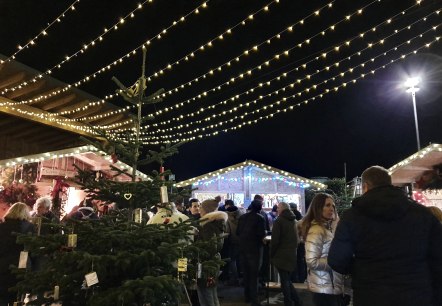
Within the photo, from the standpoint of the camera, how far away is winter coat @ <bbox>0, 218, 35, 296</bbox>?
13.5ft

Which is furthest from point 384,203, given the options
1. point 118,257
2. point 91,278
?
point 91,278

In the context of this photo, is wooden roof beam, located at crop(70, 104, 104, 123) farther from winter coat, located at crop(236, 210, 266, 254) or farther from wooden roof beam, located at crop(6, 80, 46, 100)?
winter coat, located at crop(236, 210, 266, 254)

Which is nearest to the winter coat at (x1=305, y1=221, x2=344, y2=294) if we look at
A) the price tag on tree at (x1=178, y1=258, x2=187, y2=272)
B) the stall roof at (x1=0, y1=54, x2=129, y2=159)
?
the price tag on tree at (x1=178, y1=258, x2=187, y2=272)

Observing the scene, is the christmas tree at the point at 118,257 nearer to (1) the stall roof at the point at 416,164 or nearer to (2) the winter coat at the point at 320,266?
(2) the winter coat at the point at 320,266

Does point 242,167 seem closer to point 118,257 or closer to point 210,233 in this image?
point 210,233

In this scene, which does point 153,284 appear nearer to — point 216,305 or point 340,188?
point 216,305

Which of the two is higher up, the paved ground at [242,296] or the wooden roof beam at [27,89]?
the wooden roof beam at [27,89]

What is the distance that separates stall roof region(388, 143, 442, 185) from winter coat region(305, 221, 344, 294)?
18.8 feet

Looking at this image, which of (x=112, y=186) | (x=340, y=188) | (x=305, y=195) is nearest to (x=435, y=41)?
(x=112, y=186)

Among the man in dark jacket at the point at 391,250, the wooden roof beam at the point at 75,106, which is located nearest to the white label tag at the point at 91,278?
the man in dark jacket at the point at 391,250

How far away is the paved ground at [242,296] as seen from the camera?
6414 millimetres

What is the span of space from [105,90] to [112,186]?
454 inches

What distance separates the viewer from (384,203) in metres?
2.41

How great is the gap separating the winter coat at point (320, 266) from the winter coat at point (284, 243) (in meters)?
1.91
